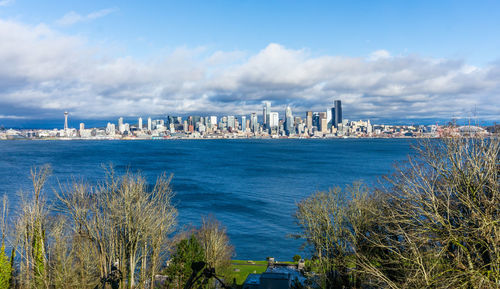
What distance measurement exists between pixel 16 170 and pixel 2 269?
7650 centimetres

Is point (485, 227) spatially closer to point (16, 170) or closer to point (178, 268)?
point (178, 268)

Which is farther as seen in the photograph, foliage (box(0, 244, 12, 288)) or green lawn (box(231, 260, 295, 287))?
green lawn (box(231, 260, 295, 287))

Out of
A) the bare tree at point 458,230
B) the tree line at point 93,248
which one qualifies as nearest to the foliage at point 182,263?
the tree line at point 93,248

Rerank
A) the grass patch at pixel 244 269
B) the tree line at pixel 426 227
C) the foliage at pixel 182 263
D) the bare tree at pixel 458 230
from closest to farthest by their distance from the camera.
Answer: the bare tree at pixel 458 230 → the tree line at pixel 426 227 → the foliage at pixel 182 263 → the grass patch at pixel 244 269

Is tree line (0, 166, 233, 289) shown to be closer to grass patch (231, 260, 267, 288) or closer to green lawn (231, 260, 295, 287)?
grass patch (231, 260, 267, 288)

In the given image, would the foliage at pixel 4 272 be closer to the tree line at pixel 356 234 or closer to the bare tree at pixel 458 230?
the tree line at pixel 356 234

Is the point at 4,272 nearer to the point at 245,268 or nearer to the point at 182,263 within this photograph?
the point at 182,263

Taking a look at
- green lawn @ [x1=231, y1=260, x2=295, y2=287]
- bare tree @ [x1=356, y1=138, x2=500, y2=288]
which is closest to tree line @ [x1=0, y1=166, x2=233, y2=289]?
green lawn @ [x1=231, y1=260, x2=295, y2=287]

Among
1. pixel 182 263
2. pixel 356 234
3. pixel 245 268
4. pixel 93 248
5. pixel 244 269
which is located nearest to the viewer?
pixel 93 248

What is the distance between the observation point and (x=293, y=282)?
907 inches

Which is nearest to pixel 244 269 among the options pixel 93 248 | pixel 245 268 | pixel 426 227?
pixel 245 268

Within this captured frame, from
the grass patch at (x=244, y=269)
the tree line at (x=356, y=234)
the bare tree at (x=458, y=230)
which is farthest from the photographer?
the grass patch at (x=244, y=269)

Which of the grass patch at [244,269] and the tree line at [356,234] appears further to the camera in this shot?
the grass patch at [244,269]

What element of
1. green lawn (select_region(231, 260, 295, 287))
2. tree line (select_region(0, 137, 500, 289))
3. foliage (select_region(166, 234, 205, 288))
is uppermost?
tree line (select_region(0, 137, 500, 289))
